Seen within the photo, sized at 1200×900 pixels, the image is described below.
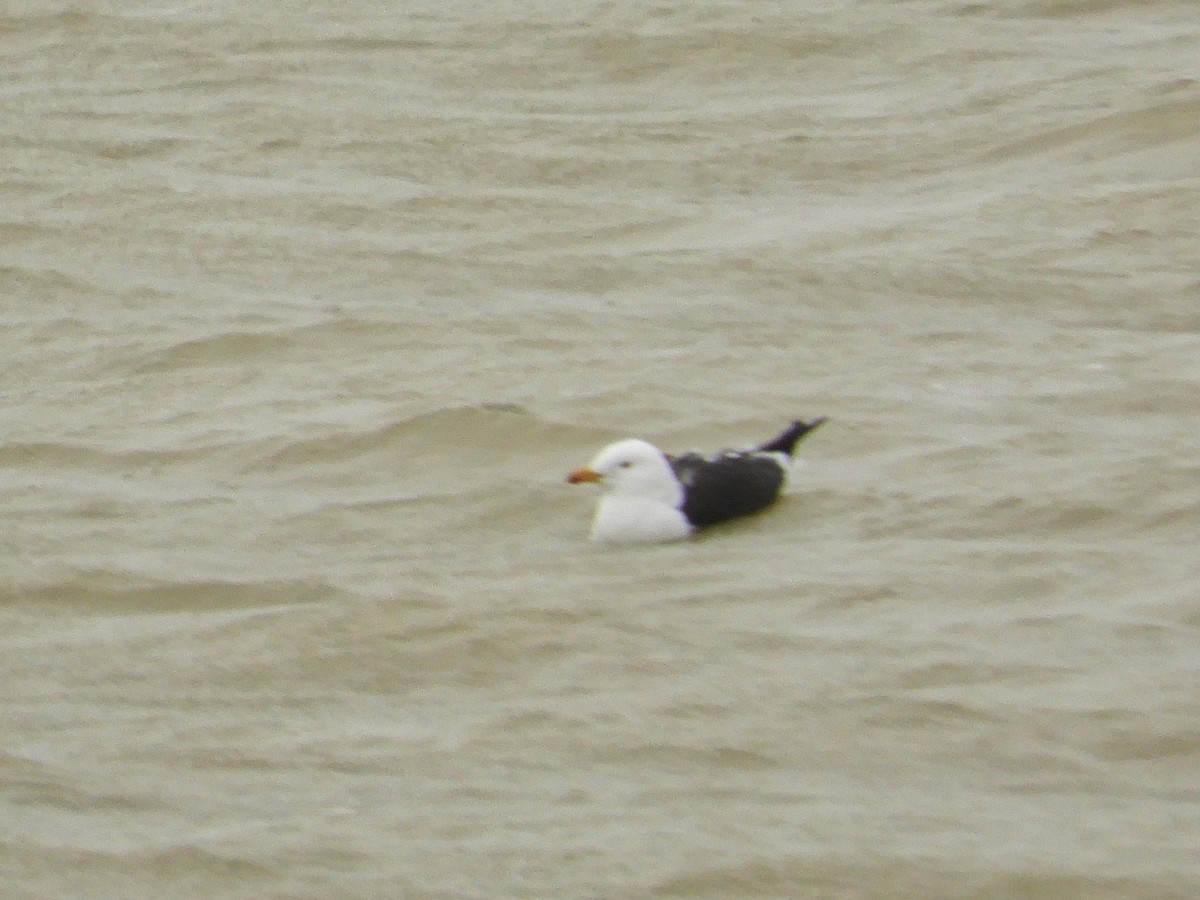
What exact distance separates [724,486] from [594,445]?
1.15m

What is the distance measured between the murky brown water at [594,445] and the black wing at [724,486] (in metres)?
0.09

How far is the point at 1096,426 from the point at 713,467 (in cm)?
144

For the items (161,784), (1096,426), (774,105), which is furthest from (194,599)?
(774,105)

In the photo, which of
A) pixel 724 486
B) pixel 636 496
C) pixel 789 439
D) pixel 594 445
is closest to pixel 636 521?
pixel 636 496

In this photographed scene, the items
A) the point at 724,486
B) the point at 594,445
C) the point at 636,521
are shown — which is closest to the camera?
the point at 636,521

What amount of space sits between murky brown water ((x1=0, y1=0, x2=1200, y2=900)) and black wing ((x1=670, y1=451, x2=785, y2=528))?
0.09 metres

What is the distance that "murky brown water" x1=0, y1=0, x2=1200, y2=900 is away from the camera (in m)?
5.39

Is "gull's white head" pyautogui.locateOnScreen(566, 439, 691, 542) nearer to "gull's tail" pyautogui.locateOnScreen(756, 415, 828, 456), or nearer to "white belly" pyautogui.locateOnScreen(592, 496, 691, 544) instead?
"white belly" pyautogui.locateOnScreen(592, 496, 691, 544)

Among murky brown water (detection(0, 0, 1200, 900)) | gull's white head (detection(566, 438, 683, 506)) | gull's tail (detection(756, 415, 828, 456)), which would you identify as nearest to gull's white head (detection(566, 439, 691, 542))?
gull's white head (detection(566, 438, 683, 506))

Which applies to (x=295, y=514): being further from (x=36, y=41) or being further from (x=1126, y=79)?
(x=36, y=41)

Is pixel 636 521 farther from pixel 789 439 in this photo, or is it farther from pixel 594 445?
pixel 594 445

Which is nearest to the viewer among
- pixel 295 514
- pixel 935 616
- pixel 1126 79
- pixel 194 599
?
pixel 935 616

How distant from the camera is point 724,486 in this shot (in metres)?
7.39

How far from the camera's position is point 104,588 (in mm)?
7273
